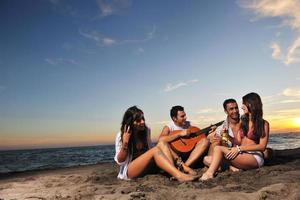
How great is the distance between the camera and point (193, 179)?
4.51 m

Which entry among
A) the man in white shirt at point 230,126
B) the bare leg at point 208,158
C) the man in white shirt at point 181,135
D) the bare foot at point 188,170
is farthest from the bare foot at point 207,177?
the man in white shirt at point 230,126

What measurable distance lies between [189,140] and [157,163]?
4.33 feet

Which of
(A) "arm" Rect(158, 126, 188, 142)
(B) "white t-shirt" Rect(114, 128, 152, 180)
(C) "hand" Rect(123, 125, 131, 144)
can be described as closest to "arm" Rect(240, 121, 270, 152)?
(A) "arm" Rect(158, 126, 188, 142)

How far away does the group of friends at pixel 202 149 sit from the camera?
4922 millimetres

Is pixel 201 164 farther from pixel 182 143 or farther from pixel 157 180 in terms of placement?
pixel 157 180

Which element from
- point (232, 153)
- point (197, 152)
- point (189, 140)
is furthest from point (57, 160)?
point (232, 153)

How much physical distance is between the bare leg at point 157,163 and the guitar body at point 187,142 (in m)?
0.99

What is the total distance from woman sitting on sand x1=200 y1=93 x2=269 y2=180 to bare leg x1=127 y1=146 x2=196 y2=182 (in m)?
0.56

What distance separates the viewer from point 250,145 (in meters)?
5.05

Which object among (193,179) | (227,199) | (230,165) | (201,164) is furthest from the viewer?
(201,164)

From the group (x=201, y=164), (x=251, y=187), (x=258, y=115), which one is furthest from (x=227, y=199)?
(x=201, y=164)

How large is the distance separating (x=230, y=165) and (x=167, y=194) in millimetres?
2080

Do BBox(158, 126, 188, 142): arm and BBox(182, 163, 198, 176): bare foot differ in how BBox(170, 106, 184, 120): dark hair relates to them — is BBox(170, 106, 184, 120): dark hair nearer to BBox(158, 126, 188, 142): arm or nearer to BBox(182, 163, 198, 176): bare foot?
BBox(158, 126, 188, 142): arm

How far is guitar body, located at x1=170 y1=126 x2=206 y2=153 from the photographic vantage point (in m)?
5.88
